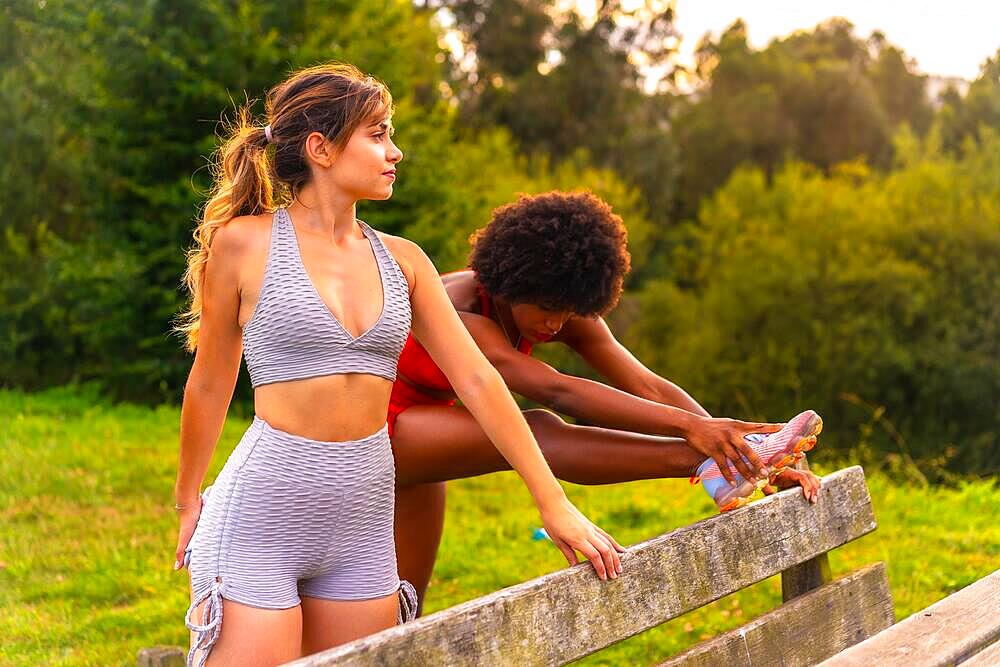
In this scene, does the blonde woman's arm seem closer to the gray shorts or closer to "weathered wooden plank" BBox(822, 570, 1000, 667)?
the gray shorts

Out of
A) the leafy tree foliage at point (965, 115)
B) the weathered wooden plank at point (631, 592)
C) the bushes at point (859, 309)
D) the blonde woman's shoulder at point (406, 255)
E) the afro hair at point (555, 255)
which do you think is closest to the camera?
the weathered wooden plank at point (631, 592)

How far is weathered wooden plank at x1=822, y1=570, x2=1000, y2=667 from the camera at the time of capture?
231 cm

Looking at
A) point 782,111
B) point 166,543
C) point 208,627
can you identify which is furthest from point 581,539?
point 782,111

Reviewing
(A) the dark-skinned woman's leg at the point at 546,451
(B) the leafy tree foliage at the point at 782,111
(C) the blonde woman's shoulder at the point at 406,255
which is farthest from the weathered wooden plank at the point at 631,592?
(B) the leafy tree foliage at the point at 782,111

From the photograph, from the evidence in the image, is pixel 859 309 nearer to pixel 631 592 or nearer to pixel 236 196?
pixel 631 592

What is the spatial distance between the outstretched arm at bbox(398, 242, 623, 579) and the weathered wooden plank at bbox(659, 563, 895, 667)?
0.40 m

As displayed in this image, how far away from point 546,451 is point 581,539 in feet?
2.05

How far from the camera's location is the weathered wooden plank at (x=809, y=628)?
2.74 m

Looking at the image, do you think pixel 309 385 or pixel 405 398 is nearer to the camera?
pixel 309 385

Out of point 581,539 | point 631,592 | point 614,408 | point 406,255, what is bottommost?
point 631,592

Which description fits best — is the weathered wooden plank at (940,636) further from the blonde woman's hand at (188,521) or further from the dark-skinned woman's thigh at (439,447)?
the blonde woman's hand at (188,521)

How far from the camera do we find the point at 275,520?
2270 mm

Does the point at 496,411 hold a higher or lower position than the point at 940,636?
higher

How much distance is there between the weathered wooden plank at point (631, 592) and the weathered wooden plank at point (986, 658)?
22.7 inches
